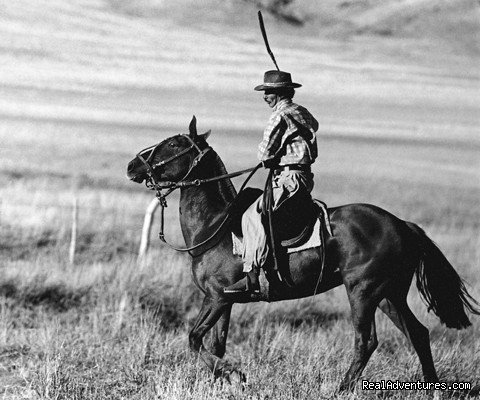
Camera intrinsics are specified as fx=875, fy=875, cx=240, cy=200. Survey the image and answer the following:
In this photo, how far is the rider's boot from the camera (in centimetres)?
721

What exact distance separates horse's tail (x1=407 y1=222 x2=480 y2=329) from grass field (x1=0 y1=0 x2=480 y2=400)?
62 cm

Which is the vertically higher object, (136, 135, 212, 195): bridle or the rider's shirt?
the rider's shirt

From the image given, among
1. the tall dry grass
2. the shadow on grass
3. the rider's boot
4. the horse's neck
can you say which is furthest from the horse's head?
the shadow on grass

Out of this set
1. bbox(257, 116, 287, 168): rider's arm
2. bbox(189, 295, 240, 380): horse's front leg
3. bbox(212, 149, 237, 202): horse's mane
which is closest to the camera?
bbox(257, 116, 287, 168): rider's arm

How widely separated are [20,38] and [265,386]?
14010mm

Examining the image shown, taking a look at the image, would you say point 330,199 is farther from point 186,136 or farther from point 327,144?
point 186,136

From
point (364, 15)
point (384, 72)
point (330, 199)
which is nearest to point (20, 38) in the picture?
point (330, 199)

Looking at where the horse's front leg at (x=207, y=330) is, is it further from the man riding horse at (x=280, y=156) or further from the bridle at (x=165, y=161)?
the bridle at (x=165, y=161)

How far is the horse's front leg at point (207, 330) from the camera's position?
7.17 meters

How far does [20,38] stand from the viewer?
62.8 ft

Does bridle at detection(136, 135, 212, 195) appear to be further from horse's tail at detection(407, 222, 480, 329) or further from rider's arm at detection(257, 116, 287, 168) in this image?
horse's tail at detection(407, 222, 480, 329)

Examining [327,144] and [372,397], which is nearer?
[372,397]

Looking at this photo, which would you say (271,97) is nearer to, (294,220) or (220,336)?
(294,220)

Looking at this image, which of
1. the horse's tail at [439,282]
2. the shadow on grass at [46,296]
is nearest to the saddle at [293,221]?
the horse's tail at [439,282]
